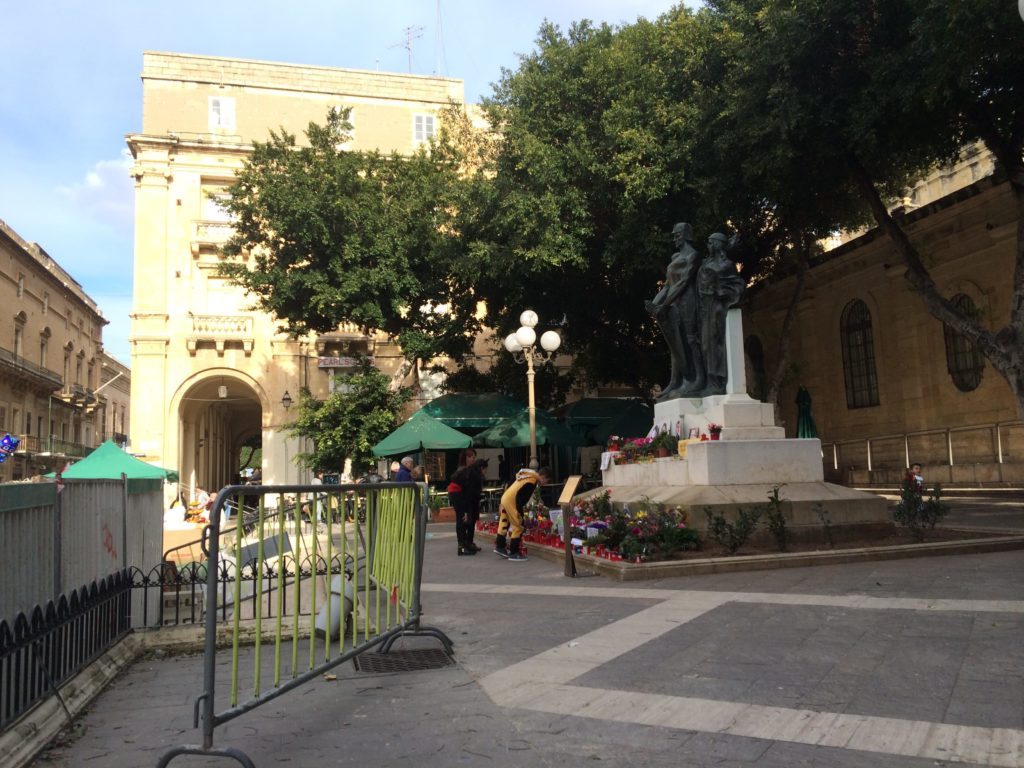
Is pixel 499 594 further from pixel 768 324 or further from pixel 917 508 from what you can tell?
pixel 768 324

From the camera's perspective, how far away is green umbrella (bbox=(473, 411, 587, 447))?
70.1 feet

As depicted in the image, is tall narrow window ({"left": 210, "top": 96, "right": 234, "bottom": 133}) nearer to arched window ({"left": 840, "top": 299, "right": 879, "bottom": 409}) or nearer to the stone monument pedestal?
arched window ({"left": 840, "top": 299, "right": 879, "bottom": 409})

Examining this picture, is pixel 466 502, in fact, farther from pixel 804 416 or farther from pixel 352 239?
pixel 804 416

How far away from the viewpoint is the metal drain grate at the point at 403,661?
539 cm

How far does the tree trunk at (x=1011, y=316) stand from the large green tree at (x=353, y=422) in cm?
1605

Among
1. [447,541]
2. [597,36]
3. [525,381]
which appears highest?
[597,36]

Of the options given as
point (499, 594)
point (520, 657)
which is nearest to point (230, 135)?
point (499, 594)

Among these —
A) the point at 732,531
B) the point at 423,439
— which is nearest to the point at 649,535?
the point at 732,531

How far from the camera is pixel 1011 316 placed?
15000 millimetres

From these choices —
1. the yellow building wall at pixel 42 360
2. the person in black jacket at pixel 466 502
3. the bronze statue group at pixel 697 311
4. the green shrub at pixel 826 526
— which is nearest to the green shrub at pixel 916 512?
the green shrub at pixel 826 526

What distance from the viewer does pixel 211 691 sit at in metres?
3.44

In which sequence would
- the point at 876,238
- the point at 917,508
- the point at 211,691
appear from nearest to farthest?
the point at 211,691
the point at 917,508
the point at 876,238

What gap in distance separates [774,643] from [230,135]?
34.3m

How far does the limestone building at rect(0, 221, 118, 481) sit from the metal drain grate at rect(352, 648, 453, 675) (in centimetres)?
4201
